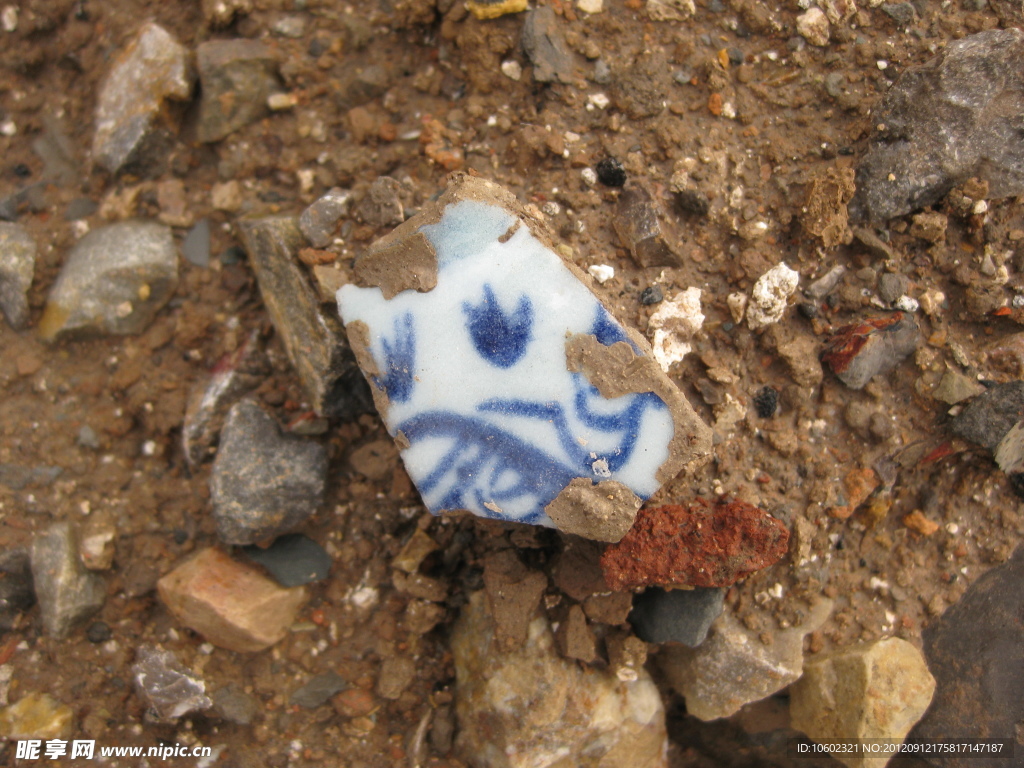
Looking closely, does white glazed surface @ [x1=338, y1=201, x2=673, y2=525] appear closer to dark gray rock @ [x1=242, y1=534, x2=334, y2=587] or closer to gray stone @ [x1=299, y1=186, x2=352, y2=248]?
gray stone @ [x1=299, y1=186, x2=352, y2=248]

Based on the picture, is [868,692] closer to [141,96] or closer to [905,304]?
[905,304]

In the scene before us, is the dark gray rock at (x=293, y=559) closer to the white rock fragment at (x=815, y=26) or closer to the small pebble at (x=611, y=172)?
the small pebble at (x=611, y=172)

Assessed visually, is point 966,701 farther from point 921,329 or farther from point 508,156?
point 508,156

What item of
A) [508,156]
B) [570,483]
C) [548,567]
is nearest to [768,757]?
[548,567]

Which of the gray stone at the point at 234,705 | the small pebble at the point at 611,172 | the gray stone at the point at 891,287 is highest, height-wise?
the small pebble at the point at 611,172

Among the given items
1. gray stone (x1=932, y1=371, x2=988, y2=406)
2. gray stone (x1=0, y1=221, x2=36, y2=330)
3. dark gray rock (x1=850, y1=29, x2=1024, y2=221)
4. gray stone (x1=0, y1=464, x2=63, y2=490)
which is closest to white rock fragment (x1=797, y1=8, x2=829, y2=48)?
dark gray rock (x1=850, y1=29, x2=1024, y2=221)

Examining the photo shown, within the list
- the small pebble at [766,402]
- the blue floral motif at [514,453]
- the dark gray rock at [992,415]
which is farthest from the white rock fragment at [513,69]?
the dark gray rock at [992,415]
